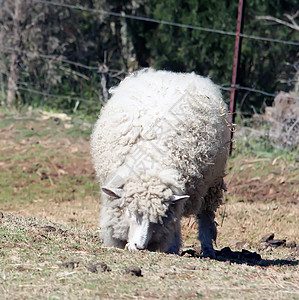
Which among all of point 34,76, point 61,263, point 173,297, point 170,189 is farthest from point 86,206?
point 34,76

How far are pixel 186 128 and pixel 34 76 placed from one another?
8379 mm

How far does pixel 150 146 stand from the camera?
5.22m

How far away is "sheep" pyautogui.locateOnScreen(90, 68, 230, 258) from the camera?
504cm

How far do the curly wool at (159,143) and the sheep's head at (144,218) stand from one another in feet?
0.04

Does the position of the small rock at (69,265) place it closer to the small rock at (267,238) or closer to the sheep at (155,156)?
the sheep at (155,156)

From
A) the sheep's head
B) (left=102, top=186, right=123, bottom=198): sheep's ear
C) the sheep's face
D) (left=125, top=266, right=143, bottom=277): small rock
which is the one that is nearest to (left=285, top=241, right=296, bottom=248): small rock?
the sheep's head

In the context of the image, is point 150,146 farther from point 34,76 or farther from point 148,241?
point 34,76

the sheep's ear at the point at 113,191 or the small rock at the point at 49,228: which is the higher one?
the sheep's ear at the point at 113,191

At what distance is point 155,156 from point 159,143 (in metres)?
0.14

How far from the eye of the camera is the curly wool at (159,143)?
5.05 metres

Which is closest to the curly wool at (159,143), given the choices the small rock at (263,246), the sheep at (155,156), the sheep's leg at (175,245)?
the sheep at (155,156)

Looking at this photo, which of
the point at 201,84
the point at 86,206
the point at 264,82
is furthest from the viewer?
the point at 264,82

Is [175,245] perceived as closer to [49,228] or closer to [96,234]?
[96,234]

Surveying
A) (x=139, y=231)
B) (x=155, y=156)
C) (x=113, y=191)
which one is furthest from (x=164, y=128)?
(x=139, y=231)
